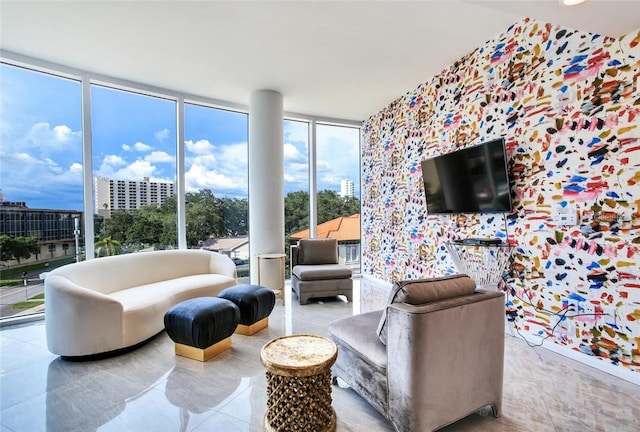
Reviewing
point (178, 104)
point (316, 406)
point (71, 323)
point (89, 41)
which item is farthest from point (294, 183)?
point (316, 406)

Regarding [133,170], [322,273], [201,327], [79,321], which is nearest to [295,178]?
[322,273]

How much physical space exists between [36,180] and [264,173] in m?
2.72

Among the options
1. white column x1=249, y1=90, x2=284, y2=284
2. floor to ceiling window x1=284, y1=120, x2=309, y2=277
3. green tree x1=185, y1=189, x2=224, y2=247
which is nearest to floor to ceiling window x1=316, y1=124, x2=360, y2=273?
floor to ceiling window x1=284, y1=120, x2=309, y2=277

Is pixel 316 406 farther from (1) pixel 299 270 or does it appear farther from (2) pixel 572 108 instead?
(2) pixel 572 108

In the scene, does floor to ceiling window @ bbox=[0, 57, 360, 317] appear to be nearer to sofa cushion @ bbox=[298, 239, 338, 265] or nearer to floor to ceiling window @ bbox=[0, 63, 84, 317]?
floor to ceiling window @ bbox=[0, 63, 84, 317]

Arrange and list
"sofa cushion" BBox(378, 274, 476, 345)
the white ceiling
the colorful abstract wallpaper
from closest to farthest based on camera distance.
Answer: "sofa cushion" BBox(378, 274, 476, 345) < the colorful abstract wallpaper < the white ceiling

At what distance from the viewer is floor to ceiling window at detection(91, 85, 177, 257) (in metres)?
3.95

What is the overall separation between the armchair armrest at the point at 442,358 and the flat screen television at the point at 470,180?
1612 mm

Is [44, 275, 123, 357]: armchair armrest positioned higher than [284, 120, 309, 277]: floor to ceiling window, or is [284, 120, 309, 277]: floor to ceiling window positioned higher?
[284, 120, 309, 277]: floor to ceiling window

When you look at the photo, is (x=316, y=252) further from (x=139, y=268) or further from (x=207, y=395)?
(x=207, y=395)

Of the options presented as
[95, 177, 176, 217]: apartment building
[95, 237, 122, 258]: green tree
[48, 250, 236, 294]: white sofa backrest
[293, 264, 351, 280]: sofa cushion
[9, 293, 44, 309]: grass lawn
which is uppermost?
[95, 177, 176, 217]: apartment building

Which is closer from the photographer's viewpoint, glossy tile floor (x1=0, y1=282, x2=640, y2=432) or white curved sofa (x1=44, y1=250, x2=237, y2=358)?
glossy tile floor (x1=0, y1=282, x2=640, y2=432)

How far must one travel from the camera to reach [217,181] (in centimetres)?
480

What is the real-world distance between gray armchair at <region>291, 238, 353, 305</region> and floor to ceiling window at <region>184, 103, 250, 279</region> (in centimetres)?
103
